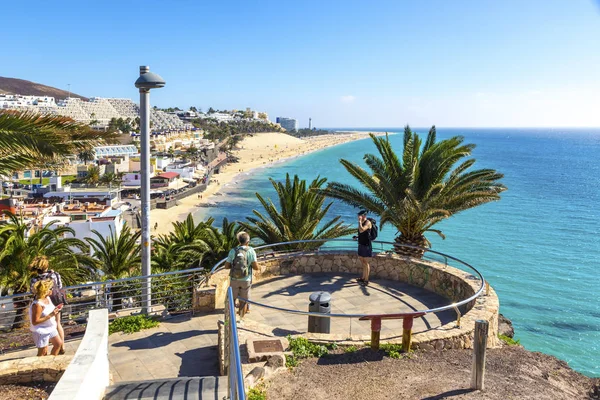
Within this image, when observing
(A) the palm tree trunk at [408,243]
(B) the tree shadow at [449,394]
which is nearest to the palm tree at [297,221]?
(A) the palm tree trunk at [408,243]

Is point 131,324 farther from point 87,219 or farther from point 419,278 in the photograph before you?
point 87,219

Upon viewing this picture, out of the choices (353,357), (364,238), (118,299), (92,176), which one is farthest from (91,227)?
(92,176)

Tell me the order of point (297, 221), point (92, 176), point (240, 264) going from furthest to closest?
point (92, 176)
point (297, 221)
point (240, 264)

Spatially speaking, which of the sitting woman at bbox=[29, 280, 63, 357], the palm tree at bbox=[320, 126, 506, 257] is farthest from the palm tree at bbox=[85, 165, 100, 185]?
the sitting woman at bbox=[29, 280, 63, 357]

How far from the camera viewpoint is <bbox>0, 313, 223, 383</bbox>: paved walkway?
6414 millimetres

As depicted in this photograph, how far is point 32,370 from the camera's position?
555cm

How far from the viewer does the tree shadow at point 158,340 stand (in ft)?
23.5

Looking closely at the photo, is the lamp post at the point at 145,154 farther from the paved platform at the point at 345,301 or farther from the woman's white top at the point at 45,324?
the woman's white top at the point at 45,324

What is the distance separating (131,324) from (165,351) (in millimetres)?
1143

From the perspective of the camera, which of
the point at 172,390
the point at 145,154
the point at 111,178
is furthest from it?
the point at 111,178

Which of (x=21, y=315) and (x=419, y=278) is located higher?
(x=21, y=315)

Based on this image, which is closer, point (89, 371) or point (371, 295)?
point (89, 371)

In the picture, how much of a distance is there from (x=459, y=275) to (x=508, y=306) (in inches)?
835

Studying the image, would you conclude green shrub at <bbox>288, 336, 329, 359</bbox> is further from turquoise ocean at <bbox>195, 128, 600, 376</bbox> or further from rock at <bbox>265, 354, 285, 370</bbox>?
turquoise ocean at <bbox>195, 128, 600, 376</bbox>
